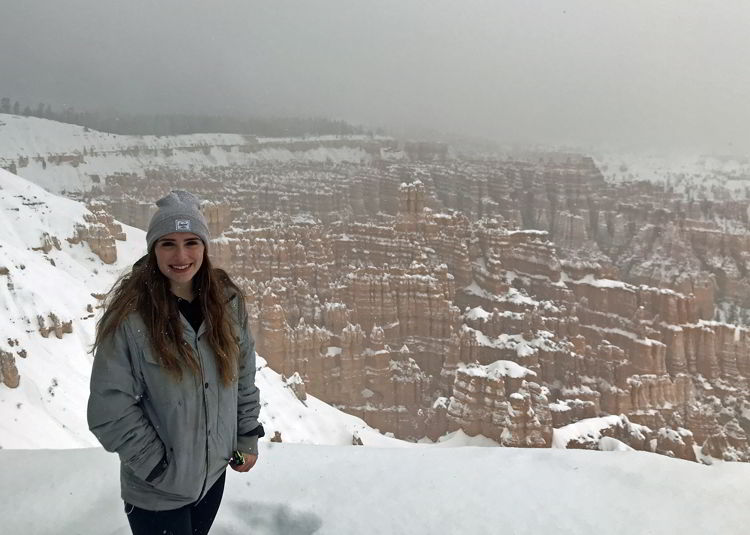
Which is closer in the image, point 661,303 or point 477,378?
point 477,378

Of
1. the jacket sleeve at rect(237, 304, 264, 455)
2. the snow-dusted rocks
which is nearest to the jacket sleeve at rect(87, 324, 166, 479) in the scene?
the jacket sleeve at rect(237, 304, 264, 455)

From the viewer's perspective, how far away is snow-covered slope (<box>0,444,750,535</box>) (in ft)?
6.55

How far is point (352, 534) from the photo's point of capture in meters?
1.94

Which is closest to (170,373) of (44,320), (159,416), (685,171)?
(159,416)

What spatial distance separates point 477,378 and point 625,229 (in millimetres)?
18282

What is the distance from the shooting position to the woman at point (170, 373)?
1219 mm

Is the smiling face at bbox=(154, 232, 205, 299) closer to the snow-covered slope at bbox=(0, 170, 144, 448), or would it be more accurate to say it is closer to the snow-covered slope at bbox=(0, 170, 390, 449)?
the snow-covered slope at bbox=(0, 170, 390, 449)

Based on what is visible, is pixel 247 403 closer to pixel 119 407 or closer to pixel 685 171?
pixel 119 407

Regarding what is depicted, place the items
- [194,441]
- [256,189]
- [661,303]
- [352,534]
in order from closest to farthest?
[194,441] < [352,534] < [661,303] < [256,189]

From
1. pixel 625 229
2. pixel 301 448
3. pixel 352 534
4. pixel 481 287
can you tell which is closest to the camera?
pixel 352 534

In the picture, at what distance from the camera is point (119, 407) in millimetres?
1206

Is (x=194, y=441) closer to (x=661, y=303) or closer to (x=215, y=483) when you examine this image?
(x=215, y=483)

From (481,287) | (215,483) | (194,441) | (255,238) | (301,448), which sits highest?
(194,441)

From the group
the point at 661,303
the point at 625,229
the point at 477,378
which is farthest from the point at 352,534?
the point at 625,229
